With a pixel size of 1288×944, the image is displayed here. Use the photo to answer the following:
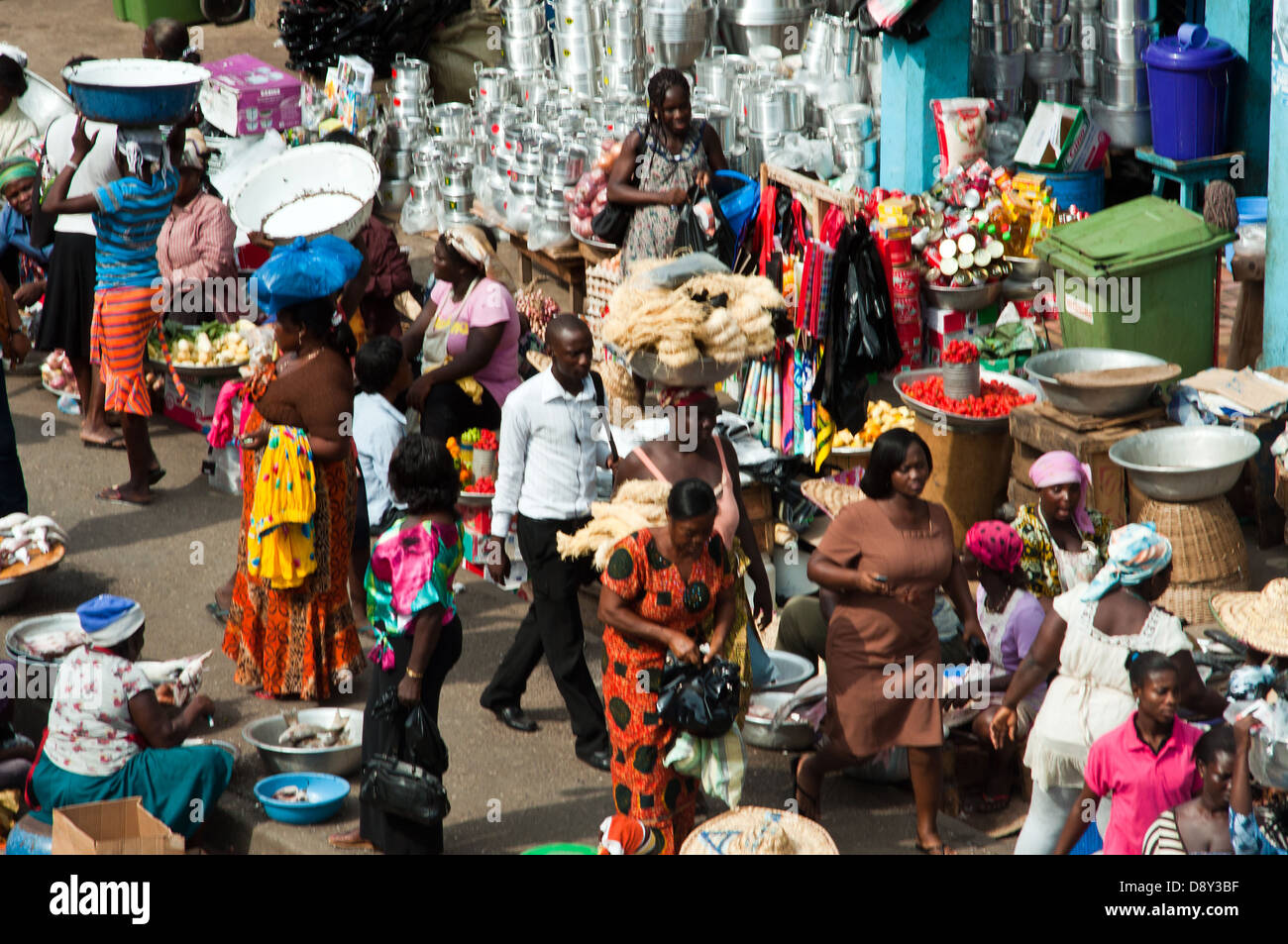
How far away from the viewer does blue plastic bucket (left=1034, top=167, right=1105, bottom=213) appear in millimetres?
11109

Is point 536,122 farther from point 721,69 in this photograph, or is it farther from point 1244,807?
point 1244,807

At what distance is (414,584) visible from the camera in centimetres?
589

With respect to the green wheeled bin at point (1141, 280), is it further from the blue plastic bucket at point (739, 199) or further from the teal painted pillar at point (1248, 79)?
the teal painted pillar at point (1248, 79)

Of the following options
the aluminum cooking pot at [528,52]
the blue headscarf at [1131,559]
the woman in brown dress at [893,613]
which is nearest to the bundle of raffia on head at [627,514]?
the woman in brown dress at [893,613]

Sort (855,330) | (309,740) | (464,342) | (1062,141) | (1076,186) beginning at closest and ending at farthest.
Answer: (309,740), (464,342), (855,330), (1062,141), (1076,186)

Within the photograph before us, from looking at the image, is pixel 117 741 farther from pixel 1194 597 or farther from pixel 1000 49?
pixel 1000 49

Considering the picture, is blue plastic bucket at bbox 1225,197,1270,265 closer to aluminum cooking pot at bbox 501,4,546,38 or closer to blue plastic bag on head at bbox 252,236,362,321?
aluminum cooking pot at bbox 501,4,546,38

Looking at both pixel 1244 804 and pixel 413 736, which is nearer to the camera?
pixel 1244 804

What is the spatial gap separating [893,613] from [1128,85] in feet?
20.5

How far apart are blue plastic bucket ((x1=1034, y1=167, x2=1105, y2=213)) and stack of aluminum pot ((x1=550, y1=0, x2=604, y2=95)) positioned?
10.8ft

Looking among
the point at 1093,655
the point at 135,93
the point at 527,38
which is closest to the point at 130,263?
the point at 135,93

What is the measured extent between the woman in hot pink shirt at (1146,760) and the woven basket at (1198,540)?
2476 mm

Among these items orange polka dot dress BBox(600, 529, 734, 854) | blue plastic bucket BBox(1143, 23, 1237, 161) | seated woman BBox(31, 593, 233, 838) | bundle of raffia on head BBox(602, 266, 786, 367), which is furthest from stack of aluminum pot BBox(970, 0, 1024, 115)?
seated woman BBox(31, 593, 233, 838)

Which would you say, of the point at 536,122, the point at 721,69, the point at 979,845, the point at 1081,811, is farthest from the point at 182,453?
the point at 1081,811
